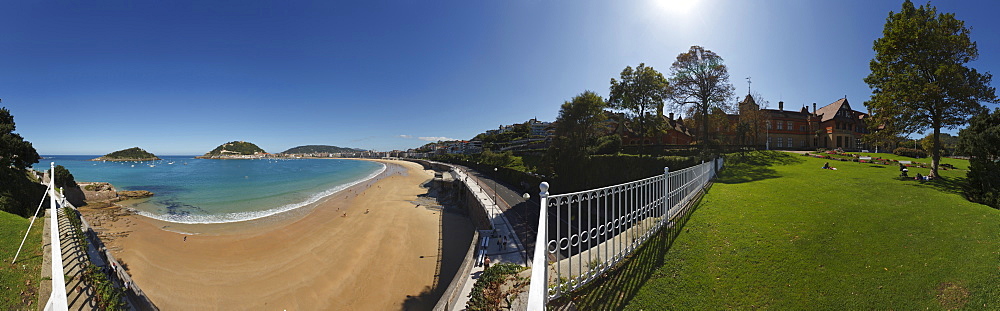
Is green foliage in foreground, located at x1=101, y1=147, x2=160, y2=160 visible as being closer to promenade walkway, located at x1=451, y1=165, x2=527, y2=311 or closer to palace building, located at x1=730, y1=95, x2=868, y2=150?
promenade walkway, located at x1=451, y1=165, x2=527, y2=311

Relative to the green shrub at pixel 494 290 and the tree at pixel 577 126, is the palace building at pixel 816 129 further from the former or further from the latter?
the green shrub at pixel 494 290

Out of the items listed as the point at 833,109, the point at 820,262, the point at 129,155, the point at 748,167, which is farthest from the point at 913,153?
the point at 129,155

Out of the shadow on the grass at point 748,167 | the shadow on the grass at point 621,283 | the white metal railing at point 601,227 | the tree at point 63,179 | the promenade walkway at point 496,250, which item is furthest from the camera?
the tree at point 63,179

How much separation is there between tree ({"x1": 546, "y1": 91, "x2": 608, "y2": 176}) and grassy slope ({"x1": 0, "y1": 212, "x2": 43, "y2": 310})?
29.4 metres

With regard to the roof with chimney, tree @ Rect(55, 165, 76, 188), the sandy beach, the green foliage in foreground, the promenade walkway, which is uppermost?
the roof with chimney

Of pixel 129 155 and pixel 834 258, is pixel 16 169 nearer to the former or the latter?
pixel 834 258

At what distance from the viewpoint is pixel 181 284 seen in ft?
44.5

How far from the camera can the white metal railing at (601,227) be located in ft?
10.6

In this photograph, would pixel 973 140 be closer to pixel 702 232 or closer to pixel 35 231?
pixel 702 232

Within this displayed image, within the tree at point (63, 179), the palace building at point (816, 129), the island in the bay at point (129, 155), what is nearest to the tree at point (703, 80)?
the palace building at point (816, 129)

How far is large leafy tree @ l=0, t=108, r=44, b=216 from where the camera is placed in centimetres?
1486

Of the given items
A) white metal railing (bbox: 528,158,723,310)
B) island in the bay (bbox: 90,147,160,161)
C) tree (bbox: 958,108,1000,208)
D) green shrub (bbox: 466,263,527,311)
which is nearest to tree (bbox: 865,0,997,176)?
tree (bbox: 958,108,1000,208)

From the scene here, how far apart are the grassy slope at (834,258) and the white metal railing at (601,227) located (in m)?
0.62

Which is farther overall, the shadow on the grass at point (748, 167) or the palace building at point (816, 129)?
the palace building at point (816, 129)
